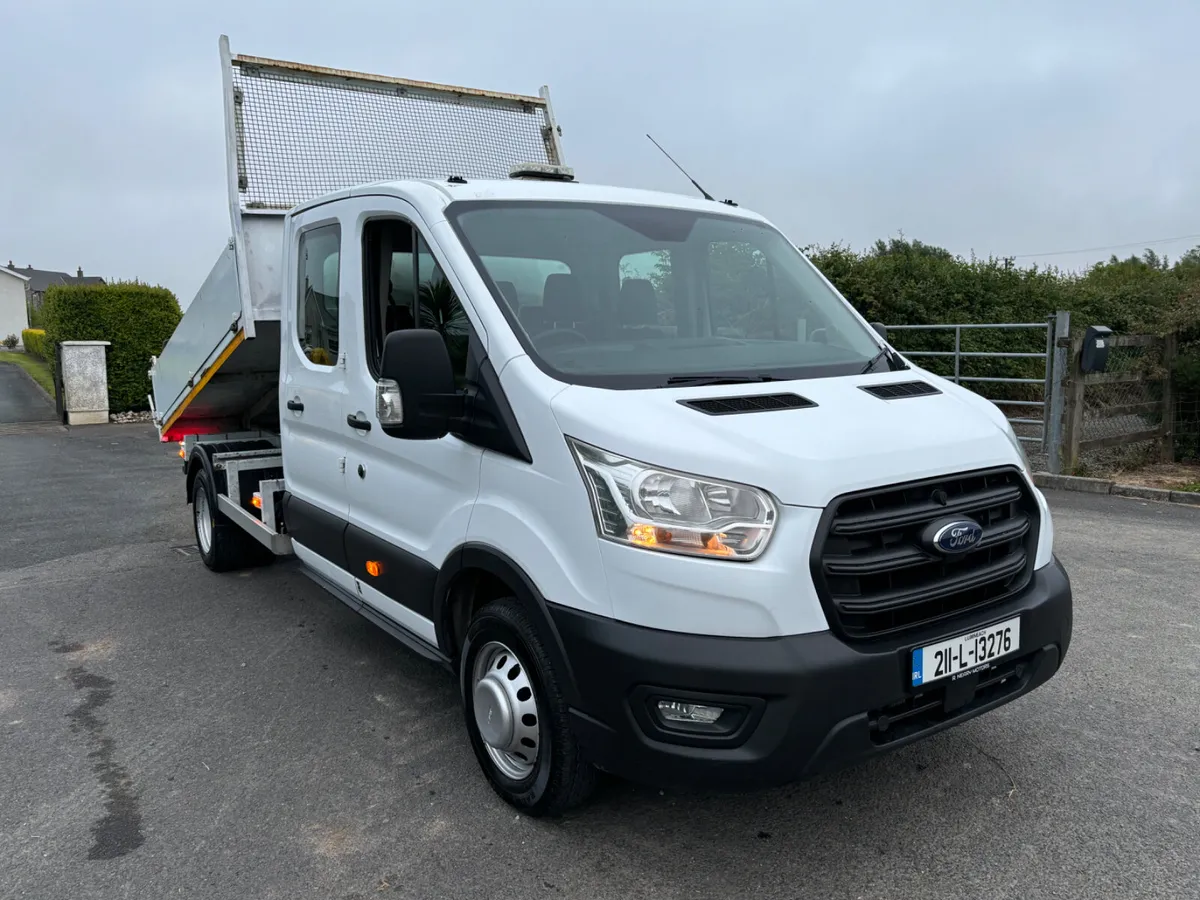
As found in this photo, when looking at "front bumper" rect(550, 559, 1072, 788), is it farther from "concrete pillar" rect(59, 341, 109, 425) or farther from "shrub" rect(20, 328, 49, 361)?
"shrub" rect(20, 328, 49, 361)

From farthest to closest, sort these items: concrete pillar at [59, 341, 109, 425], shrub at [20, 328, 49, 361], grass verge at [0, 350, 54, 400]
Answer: shrub at [20, 328, 49, 361], grass verge at [0, 350, 54, 400], concrete pillar at [59, 341, 109, 425]

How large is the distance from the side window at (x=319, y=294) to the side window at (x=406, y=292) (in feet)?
1.07

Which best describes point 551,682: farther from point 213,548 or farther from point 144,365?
point 144,365

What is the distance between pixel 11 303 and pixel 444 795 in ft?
268

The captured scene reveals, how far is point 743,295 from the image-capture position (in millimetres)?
3785

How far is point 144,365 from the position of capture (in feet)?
57.2

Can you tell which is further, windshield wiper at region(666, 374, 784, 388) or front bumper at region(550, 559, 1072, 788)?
windshield wiper at region(666, 374, 784, 388)

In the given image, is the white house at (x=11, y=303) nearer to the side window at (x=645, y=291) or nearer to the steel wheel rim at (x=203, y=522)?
the steel wheel rim at (x=203, y=522)

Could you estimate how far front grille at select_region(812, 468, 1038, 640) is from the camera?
2.60 metres

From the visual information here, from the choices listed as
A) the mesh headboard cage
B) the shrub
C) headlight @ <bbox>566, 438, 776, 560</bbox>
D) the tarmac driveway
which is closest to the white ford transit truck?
headlight @ <bbox>566, 438, 776, 560</bbox>

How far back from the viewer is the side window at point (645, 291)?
347 cm

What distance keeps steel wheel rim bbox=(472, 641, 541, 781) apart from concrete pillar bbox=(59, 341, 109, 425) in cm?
1581

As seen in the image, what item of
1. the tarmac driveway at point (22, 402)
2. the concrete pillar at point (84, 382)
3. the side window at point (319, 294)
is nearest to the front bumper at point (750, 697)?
the side window at point (319, 294)

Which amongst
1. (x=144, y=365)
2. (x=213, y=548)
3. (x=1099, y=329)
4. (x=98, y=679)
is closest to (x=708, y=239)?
(x=98, y=679)
